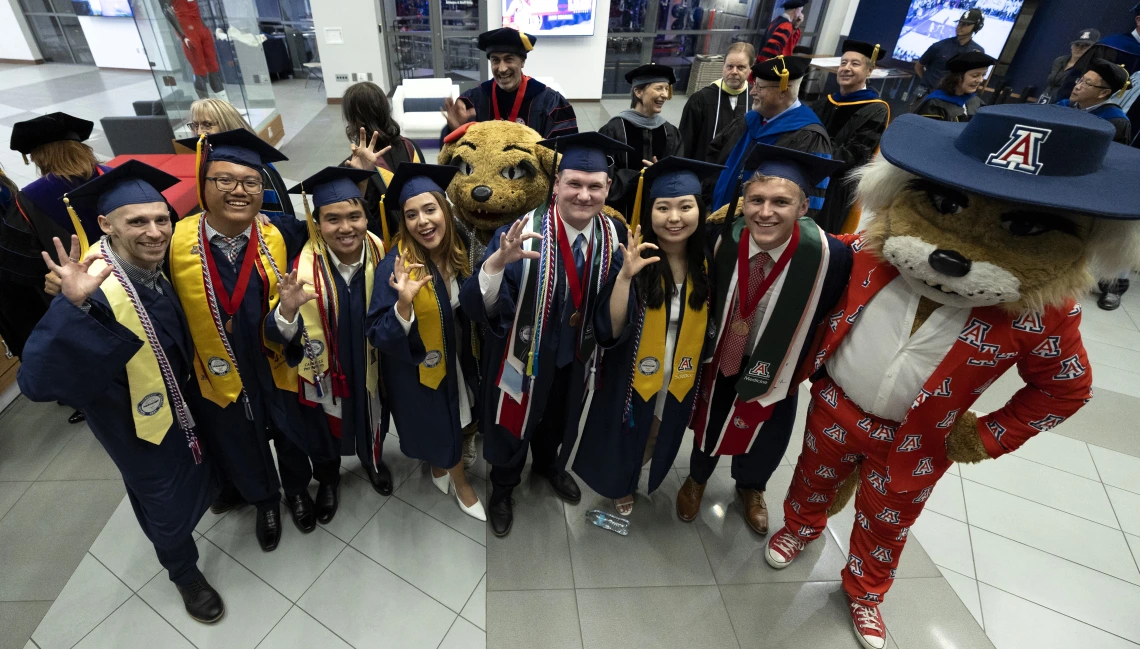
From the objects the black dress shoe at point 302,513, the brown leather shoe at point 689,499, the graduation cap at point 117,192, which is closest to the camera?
the graduation cap at point 117,192

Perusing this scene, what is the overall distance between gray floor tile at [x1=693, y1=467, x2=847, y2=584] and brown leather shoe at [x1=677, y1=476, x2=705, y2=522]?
66 mm

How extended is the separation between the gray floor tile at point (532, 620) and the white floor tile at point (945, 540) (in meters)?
1.75

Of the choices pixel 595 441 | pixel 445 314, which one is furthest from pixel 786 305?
pixel 445 314

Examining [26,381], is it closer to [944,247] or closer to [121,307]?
[121,307]

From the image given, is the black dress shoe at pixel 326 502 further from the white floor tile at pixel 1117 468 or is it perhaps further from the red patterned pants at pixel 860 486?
the white floor tile at pixel 1117 468

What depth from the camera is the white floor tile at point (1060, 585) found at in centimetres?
228

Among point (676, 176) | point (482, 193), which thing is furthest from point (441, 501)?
point (676, 176)

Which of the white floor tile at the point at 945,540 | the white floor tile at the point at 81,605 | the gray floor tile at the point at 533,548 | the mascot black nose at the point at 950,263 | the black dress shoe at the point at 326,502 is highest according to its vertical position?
the mascot black nose at the point at 950,263

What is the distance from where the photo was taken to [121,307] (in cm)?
152

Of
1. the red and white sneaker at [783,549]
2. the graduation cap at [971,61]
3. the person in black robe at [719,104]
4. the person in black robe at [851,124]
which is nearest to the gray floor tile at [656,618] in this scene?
the red and white sneaker at [783,549]

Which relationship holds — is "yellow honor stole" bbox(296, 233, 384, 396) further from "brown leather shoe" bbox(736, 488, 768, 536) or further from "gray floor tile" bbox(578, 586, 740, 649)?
"brown leather shoe" bbox(736, 488, 768, 536)

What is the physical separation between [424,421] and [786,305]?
58.6 inches

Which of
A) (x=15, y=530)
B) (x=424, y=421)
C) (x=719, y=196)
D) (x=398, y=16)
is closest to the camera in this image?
(x=424, y=421)

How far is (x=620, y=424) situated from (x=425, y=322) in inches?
34.9
